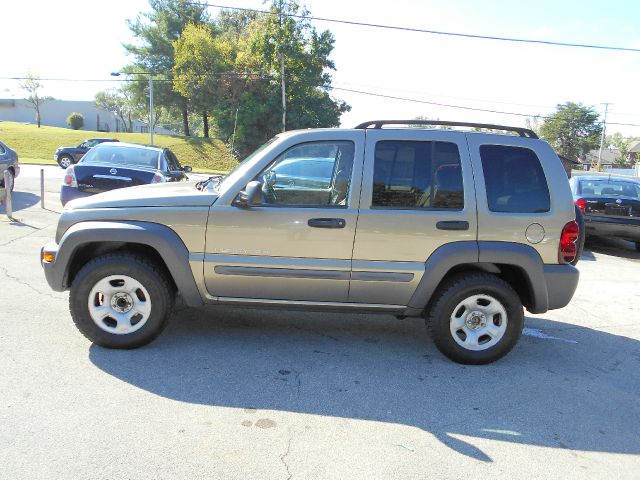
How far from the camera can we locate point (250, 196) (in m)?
3.84

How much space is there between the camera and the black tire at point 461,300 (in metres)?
4.04

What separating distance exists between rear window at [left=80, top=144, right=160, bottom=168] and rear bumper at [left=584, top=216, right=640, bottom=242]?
28.8 ft

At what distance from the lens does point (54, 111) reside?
74.4 m

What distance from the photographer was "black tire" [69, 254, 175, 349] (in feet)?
13.0

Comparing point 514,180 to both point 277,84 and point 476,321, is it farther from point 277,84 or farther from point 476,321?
point 277,84

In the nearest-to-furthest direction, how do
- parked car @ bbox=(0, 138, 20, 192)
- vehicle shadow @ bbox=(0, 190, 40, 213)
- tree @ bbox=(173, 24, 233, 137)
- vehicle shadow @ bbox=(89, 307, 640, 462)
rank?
vehicle shadow @ bbox=(89, 307, 640, 462) < vehicle shadow @ bbox=(0, 190, 40, 213) < parked car @ bbox=(0, 138, 20, 192) < tree @ bbox=(173, 24, 233, 137)

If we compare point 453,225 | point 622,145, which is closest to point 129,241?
point 453,225

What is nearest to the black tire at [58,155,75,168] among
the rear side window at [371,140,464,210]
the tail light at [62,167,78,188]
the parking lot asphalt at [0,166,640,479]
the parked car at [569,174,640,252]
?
the tail light at [62,167,78,188]

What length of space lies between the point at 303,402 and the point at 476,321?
173 centimetres

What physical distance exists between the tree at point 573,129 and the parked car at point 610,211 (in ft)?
228

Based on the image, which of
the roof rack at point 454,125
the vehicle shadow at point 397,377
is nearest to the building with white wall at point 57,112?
the vehicle shadow at point 397,377

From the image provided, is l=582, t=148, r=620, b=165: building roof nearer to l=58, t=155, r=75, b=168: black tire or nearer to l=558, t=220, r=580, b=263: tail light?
l=58, t=155, r=75, b=168: black tire

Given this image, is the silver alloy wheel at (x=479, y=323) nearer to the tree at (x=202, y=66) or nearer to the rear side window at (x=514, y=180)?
the rear side window at (x=514, y=180)

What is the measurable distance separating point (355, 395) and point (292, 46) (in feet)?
130
